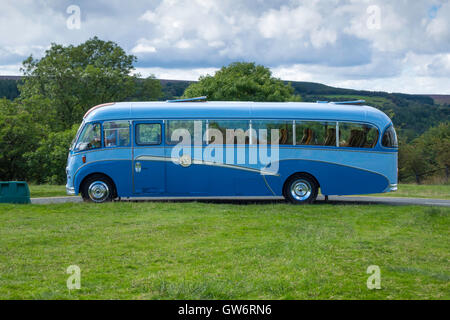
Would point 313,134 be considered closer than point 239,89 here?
Yes

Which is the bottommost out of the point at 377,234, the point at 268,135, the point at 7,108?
the point at 377,234

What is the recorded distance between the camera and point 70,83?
181ft

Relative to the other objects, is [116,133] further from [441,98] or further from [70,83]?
[441,98]

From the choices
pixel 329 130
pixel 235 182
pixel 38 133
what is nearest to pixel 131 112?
pixel 235 182

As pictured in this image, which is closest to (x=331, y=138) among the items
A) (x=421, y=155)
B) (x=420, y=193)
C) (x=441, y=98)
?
(x=420, y=193)

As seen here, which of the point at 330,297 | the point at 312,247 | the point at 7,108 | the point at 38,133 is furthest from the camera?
the point at 7,108

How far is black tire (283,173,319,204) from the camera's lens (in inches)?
681

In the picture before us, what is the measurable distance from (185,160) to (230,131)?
166cm

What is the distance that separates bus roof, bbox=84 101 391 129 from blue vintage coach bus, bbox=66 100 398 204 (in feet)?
0.10

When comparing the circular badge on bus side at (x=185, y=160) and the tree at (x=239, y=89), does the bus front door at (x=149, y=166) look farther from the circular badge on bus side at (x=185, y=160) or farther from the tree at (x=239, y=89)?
the tree at (x=239, y=89)

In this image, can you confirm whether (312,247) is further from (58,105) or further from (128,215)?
(58,105)

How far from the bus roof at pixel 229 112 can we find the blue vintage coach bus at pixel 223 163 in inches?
1.2
